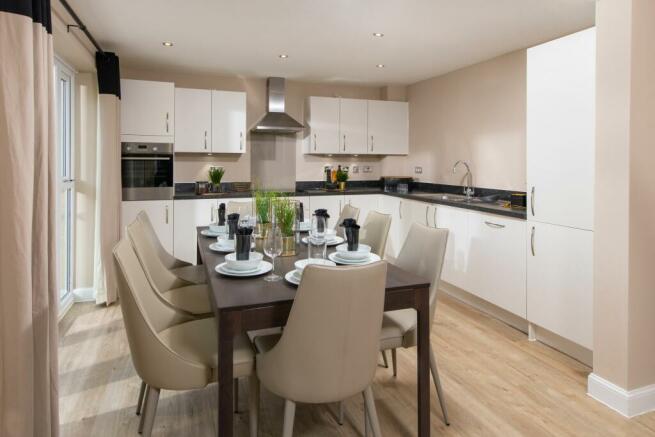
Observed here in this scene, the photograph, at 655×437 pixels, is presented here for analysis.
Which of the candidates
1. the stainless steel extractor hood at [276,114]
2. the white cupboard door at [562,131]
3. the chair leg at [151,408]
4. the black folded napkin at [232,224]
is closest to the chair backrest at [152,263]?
the black folded napkin at [232,224]

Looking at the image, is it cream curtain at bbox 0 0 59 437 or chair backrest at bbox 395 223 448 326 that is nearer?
cream curtain at bbox 0 0 59 437

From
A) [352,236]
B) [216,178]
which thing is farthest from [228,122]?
[352,236]

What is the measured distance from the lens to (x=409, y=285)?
1.95 meters

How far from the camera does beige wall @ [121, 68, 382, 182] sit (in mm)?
5273

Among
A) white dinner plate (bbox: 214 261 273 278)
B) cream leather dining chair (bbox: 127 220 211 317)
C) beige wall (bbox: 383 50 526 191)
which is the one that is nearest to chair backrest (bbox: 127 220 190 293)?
cream leather dining chair (bbox: 127 220 211 317)

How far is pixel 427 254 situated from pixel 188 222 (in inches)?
121

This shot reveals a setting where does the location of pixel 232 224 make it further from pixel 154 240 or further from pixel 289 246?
pixel 154 240

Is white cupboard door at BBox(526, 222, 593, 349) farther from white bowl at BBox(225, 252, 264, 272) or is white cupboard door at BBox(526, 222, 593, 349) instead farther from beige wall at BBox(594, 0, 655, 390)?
white bowl at BBox(225, 252, 264, 272)

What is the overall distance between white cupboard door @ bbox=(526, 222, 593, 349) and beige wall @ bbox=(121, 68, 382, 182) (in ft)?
10.6

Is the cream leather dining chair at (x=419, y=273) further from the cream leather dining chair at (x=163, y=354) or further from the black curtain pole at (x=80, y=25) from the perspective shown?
the black curtain pole at (x=80, y=25)

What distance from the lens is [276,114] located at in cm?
543

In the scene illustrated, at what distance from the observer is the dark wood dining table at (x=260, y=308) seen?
1.67m

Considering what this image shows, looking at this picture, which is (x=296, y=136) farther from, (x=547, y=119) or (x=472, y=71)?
(x=547, y=119)

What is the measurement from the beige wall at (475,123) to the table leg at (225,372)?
338 centimetres
